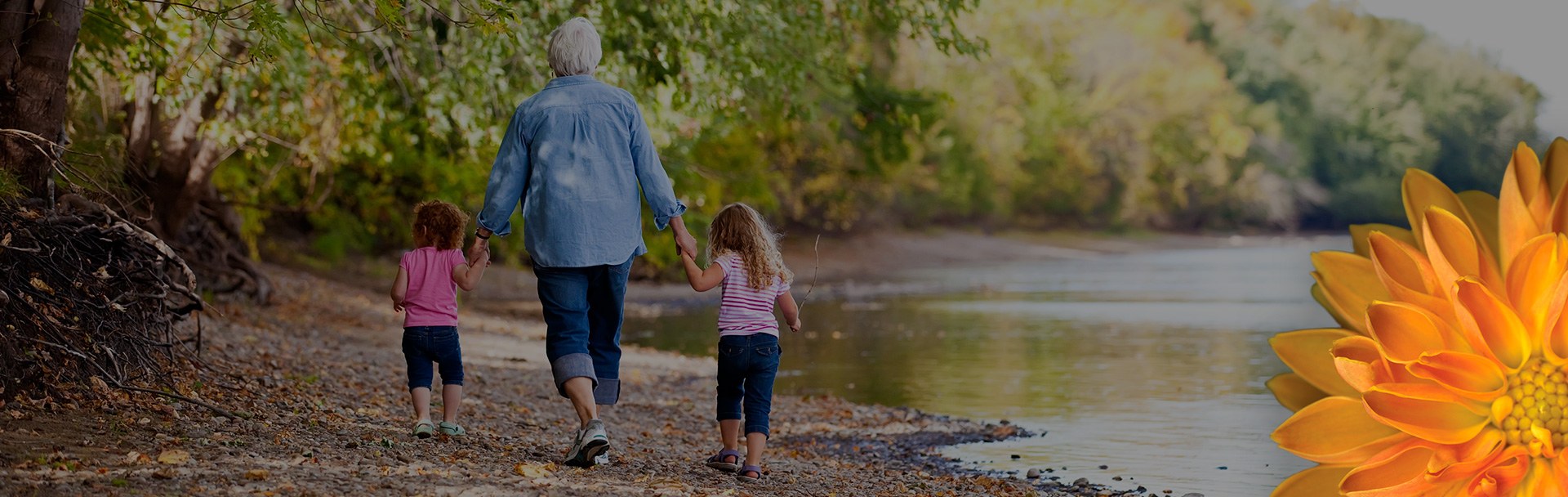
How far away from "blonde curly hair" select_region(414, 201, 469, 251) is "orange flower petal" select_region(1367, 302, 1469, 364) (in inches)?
208

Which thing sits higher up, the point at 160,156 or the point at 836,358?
the point at 160,156

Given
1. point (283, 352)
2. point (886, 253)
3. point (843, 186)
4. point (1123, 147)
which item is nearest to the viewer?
point (283, 352)

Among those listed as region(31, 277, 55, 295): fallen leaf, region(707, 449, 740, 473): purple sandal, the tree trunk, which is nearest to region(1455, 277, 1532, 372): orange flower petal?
region(707, 449, 740, 473): purple sandal

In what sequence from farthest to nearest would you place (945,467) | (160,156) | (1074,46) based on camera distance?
(1074,46)
(160,156)
(945,467)

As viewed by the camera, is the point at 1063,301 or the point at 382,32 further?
the point at 1063,301

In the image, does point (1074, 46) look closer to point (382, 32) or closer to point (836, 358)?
point (836, 358)

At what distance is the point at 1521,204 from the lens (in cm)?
91

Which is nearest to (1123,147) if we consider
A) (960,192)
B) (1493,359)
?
(960,192)

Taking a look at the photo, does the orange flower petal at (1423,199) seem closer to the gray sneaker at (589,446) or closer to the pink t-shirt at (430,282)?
the gray sneaker at (589,446)

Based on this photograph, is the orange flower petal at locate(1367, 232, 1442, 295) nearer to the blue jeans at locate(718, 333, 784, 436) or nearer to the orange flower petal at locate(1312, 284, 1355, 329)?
the orange flower petal at locate(1312, 284, 1355, 329)

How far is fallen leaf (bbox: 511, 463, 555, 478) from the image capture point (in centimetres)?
497

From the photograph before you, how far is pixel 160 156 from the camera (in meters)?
13.8

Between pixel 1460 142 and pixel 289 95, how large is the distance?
13498 millimetres

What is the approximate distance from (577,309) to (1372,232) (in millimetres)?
4409
